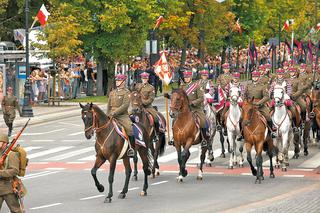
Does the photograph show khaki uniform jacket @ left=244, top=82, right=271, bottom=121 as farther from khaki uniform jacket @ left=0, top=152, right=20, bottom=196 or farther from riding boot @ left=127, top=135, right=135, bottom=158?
khaki uniform jacket @ left=0, top=152, right=20, bottom=196

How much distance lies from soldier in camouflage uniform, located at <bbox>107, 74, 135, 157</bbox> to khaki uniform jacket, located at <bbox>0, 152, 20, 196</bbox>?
6.70 metres

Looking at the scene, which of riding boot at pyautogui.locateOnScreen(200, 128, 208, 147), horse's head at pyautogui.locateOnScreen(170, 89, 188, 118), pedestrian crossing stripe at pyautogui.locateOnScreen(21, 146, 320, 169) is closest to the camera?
horse's head at pyautogui.locateOnScreen(170, 89, 188, 118)

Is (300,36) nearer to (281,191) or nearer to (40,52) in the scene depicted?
(40,52)

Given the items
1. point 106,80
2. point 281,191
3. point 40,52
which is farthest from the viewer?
point 106,80

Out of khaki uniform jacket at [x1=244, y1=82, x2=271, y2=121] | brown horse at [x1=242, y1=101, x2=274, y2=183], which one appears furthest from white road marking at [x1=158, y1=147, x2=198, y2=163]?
brown horse at [x1=242, y1=101, x2=274, y2=183]

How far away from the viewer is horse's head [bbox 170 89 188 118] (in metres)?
25.6

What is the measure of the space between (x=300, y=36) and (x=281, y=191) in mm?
97986

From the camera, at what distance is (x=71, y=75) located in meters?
58.2

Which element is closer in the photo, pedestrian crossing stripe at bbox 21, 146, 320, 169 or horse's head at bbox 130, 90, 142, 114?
horse's head at bbox 130, 90, 142, 114

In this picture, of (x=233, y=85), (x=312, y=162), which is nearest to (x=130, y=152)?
(x=233, y=85)

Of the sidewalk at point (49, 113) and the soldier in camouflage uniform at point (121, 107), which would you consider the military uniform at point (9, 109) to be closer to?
the sidewalk at point (49, 113)

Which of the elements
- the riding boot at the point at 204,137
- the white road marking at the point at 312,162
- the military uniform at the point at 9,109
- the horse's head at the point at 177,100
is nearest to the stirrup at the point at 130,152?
the horse's head at the point at 177,100

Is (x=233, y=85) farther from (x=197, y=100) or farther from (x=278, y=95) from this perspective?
(x=197, y=100)

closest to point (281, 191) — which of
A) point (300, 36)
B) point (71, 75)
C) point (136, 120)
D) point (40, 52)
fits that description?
point (136, 120)
